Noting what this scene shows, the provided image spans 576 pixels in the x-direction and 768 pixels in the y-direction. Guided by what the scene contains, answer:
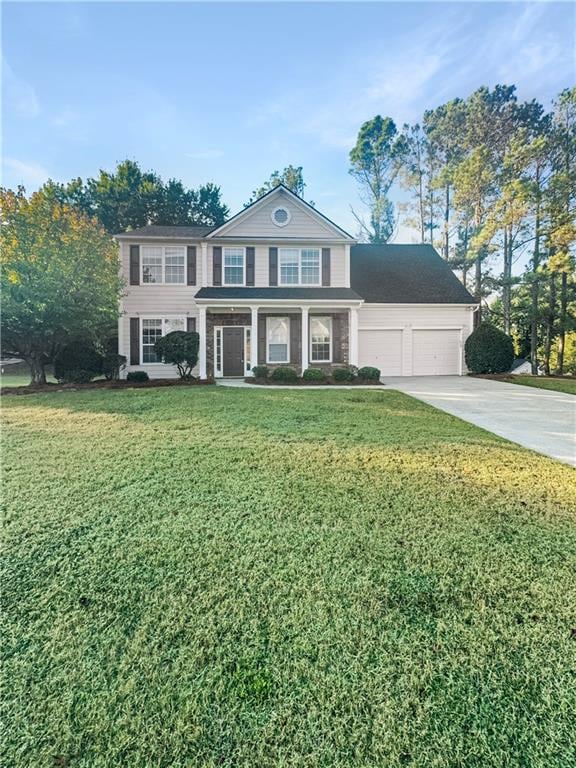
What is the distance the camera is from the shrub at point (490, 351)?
1595cm

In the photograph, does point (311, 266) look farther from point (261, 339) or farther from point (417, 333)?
point (417, 333)

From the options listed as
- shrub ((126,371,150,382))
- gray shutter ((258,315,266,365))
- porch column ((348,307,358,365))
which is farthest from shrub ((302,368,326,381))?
shrub ((126,371,150,382))

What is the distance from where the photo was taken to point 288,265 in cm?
1580

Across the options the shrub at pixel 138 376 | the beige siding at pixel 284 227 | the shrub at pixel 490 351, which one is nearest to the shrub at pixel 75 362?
the shrub at pixel 138 376

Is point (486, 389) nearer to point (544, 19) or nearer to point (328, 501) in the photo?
point (544, 19)

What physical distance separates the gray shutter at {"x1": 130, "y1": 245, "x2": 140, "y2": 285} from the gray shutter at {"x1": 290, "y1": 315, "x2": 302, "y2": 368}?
6769mm

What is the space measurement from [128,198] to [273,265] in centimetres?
2070

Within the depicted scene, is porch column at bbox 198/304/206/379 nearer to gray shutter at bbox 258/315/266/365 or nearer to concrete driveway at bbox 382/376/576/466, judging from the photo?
gray shutter at bbox 258/315/266/365

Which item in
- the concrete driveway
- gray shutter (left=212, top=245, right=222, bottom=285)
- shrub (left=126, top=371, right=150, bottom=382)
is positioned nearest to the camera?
the concrete driveway

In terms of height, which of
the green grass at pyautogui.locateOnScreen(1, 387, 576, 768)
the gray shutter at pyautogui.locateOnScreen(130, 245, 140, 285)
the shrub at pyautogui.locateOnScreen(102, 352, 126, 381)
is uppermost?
the gray shutter at pyautogui.locateOnScreen(130, 245, 140, 285)

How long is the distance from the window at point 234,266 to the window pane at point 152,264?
2.82m

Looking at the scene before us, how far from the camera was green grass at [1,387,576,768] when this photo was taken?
1.63 meters

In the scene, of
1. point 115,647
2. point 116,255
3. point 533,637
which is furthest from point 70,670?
point 116,255

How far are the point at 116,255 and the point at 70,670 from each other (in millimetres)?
17078
